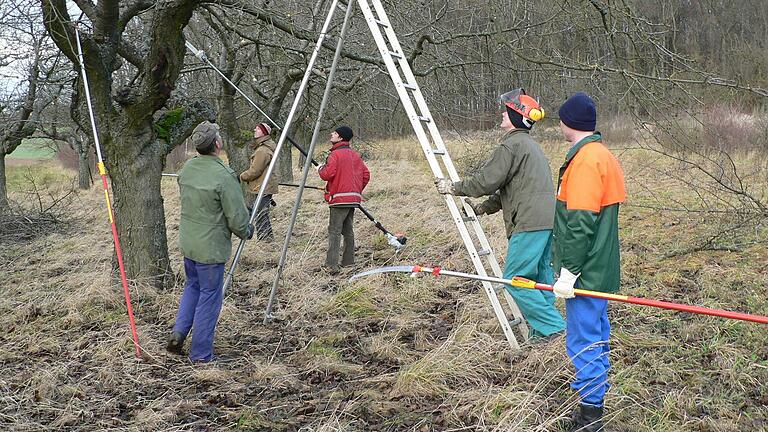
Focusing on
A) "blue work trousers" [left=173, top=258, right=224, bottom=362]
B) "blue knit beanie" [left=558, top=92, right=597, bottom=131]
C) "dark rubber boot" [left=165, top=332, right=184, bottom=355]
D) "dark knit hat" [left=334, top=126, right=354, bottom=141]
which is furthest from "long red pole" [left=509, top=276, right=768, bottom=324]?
"dark knit hat" [left=334, top=126, right=354, bottom=141]

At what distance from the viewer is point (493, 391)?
4.10 meters

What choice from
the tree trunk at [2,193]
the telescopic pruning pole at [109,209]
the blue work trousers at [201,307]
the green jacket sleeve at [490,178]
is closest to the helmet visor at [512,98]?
the green jacket sleeve at [490,178]

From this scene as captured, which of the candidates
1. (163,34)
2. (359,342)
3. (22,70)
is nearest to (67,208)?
(22,70)

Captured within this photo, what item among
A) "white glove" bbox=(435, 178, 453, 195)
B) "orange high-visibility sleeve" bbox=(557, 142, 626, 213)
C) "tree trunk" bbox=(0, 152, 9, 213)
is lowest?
"tree trunk" bbox=(0, 152, 9, 213)

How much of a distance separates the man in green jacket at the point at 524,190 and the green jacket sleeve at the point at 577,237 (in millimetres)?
1193

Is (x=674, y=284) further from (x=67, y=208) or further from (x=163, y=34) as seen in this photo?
(x=67, y=208)

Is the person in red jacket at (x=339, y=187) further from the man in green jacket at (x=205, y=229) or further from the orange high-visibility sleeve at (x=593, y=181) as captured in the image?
the orange high-visibility sleeve at (x=593, y=181)

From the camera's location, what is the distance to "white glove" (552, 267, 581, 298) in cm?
351

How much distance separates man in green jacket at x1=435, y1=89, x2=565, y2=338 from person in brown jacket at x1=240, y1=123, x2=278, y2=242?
16.5 ft

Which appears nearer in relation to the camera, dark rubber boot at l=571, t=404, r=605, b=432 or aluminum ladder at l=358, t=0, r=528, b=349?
dark rubber boot at l=571, t=404, r=605, b=432

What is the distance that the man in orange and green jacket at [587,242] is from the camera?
3.53 metres

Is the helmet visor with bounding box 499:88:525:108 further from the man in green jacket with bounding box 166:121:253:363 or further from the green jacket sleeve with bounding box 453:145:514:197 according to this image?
the man in green jacket with bounding box 166:121:253:363

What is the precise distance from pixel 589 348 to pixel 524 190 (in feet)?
4.85

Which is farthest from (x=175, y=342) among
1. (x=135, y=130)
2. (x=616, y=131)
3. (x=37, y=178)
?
(x=37, y=178)
